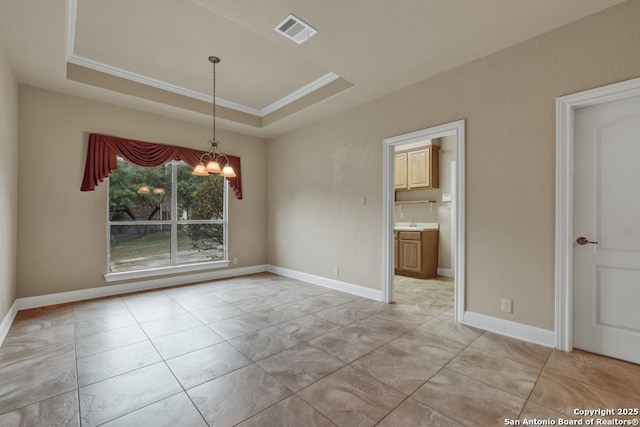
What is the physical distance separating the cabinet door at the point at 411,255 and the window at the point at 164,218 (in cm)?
347

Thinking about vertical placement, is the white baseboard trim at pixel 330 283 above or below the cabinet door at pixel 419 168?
below

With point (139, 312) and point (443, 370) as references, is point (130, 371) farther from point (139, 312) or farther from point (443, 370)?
point (443, 370)

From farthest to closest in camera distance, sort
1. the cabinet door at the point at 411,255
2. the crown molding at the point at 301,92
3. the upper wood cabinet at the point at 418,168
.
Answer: the upper wood cabinet at the point at 418,168, the cabinet door at the point at 411,255, the crown molding at the point at 301,92

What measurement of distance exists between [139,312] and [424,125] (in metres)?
4.22

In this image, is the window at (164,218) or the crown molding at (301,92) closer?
the crown molding at (301,92)

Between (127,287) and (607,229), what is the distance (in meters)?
5.89

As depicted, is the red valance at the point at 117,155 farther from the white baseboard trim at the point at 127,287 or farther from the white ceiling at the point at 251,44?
the white baseboard trim at the point at 127,287

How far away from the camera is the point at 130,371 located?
7.48 feet

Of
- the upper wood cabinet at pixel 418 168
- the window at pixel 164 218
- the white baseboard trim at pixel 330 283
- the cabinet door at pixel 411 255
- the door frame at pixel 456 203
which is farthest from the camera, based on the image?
the upper wood cabinet at pixel 418 168

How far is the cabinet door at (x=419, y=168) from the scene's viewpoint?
18.8 ft

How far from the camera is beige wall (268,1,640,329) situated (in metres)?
2.49

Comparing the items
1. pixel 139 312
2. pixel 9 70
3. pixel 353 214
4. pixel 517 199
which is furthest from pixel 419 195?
pixel 9 70

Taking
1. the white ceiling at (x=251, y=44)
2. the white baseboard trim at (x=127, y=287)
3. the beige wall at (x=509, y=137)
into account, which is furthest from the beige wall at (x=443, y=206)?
the white baseboard trim at (x=127, y=287)

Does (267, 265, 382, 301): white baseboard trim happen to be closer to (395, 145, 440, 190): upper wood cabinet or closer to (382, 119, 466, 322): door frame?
(382, 119, 466, 322): door frame
